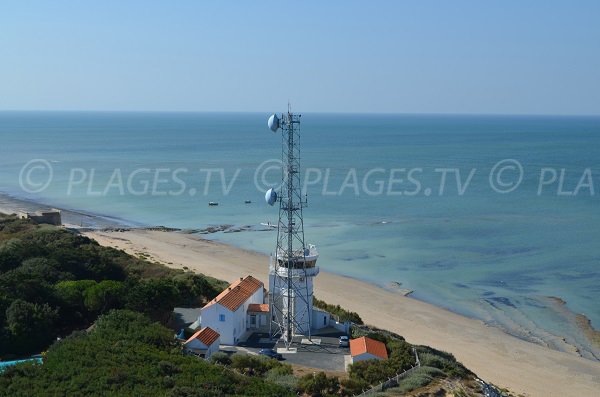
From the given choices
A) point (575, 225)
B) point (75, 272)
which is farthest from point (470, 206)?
point (75, 272)

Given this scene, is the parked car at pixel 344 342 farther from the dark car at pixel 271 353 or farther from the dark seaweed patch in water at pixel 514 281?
the dark seaweed patch in water at pixel 514 281

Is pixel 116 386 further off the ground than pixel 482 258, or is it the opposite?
pixel 116 386

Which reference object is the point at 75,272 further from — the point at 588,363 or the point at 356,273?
the point at 588,363

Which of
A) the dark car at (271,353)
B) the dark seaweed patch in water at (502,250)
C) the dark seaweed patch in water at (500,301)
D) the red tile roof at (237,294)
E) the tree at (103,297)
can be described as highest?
the red tile roof at (237,294)

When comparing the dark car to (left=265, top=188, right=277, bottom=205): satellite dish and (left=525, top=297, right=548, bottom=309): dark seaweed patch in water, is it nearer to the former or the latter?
(left=265, top=188, right=277, bottom=205): satellite dish

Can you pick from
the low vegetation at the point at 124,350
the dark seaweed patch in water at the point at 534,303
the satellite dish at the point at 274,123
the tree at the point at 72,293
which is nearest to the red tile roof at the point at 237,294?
the low vegetation at the point at 124,350

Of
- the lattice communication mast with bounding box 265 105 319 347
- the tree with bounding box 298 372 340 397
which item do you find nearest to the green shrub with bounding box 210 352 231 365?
the tree with bounding box 298 372 340 397

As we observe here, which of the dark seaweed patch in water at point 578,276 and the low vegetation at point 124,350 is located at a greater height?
the low vegetation at point 124,350
